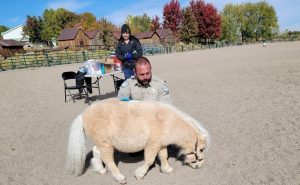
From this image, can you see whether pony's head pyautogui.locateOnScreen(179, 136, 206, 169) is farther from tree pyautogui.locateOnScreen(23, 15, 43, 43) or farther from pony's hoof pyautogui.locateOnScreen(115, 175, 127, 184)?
tree pyautogui.locateOnScreen(23, 15, 43, 43)

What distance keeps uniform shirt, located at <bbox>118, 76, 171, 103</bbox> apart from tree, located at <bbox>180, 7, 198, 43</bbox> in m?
51.2

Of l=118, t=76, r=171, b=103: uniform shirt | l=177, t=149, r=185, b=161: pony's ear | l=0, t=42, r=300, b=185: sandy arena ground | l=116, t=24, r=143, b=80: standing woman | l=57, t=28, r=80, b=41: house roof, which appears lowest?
l=0, t=42, r=300, b=185: sandy arena ground

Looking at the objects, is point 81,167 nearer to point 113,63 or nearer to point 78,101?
point 113,63

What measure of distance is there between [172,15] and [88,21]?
25052mm

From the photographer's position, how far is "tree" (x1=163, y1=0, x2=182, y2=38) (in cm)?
6931

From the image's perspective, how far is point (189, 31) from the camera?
2137 inches

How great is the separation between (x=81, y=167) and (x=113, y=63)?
5.03m

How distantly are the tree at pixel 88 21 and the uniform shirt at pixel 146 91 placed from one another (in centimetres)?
7558

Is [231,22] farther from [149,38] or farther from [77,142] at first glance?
[77,142]

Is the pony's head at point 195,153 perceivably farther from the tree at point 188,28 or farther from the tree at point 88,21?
the tree at point 88,21

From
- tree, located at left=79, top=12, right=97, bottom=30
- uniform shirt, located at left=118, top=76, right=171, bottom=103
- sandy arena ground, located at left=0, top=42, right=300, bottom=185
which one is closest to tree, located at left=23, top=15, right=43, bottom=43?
tree, located at left=79, top=12, right=97, bottom=30

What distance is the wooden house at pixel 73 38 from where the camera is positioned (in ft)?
197

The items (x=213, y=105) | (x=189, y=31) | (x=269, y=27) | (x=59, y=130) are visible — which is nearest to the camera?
(x=59, y=130)

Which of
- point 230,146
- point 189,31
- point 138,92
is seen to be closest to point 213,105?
point 230,146
